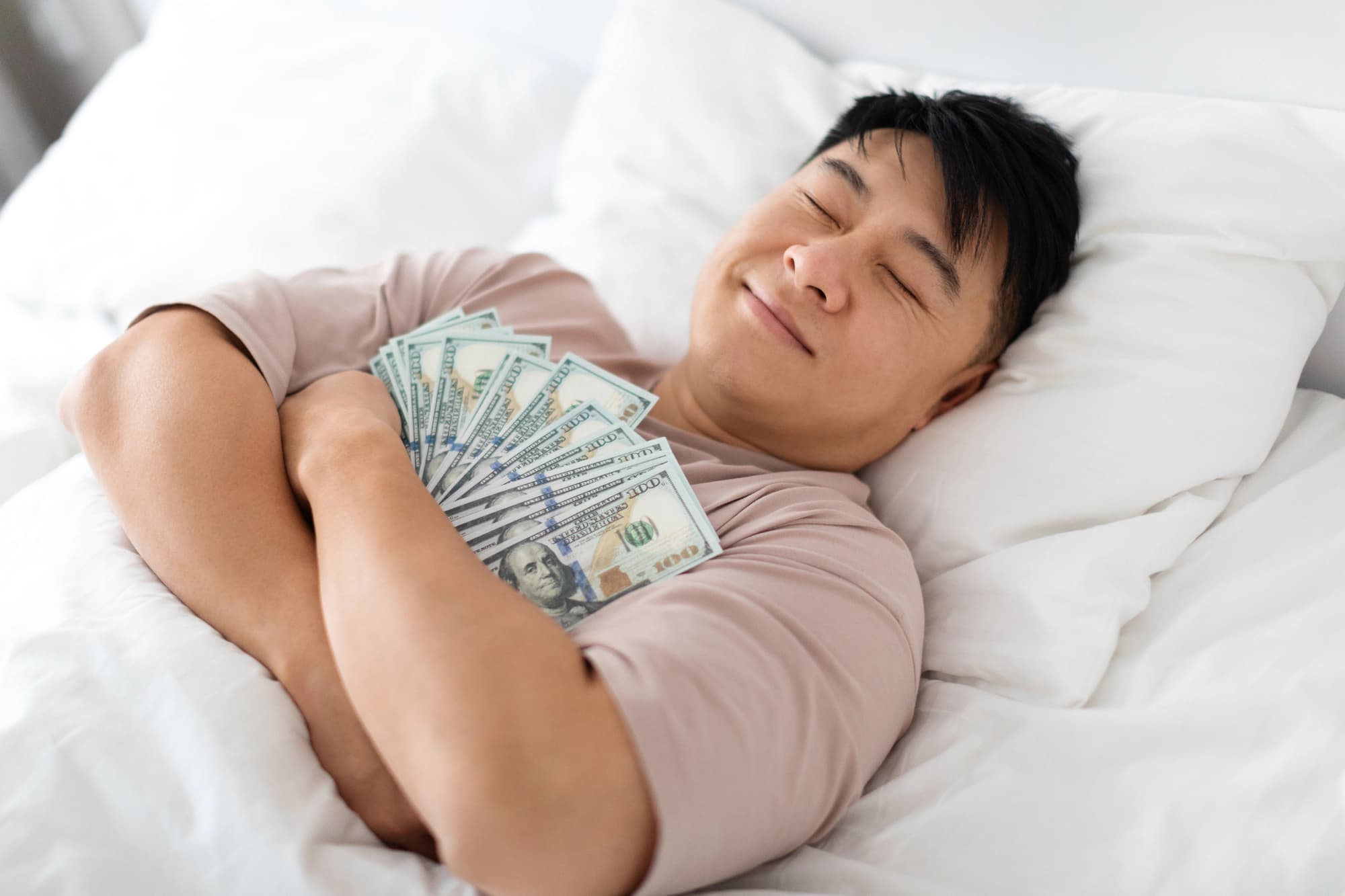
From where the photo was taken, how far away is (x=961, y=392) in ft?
5.32

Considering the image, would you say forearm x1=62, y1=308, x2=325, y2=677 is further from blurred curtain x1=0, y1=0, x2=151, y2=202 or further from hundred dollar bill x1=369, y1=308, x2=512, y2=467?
blurred curtain x1=0, y1=0, x2=151, y2=202

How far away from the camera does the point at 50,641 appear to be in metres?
1.10

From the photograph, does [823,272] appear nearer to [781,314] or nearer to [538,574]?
[781,314]

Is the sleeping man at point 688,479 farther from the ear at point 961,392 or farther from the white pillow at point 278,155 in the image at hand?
the white pillow at point 278,155

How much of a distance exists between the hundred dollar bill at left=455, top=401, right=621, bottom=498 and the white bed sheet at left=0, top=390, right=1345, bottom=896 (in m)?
0.43

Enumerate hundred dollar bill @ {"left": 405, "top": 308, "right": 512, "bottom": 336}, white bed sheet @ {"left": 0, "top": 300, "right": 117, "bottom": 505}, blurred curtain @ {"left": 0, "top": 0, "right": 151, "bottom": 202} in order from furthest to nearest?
blurred curtain @ {"left": 0, "top": 0, "right": 151, "bottom": 202} < white bed sheet @ {"left": 0, "top": 300, "right": 117, "bottom": 505} < hundred dollar bill @ {"left": 405, "top": 308, "right": 512, "bottom": 336}

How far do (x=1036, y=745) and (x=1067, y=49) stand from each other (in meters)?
1.33

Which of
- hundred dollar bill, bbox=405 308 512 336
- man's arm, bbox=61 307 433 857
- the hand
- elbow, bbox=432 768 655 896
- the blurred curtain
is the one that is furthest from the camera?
the blurred curtain

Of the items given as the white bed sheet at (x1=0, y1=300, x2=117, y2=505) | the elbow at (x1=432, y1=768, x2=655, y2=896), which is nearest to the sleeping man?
the elbow at (x1=432, y1=768, x2=655, y2=896)

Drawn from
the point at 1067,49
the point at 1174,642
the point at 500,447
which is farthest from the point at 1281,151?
the point at 500,447

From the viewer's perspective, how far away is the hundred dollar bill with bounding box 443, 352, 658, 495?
140cm

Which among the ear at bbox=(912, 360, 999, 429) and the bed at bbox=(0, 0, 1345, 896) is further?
the ear at bbox=(912, 360, 999, 429)

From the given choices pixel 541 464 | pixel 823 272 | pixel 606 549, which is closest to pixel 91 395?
pixel 541 464

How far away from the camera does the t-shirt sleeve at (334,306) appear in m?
1.39
